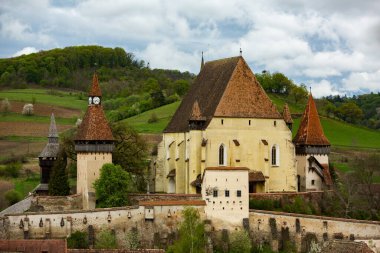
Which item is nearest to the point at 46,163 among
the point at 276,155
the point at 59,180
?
the point at 59,180

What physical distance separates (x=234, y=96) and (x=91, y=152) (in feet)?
38.3

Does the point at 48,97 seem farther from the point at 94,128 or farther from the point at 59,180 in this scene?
the point at 94,128

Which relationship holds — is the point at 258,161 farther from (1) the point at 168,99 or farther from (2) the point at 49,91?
(2) the point at 49,91

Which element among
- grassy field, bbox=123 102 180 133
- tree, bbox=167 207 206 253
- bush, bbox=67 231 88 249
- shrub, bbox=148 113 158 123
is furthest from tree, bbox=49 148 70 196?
shrub, bbox=148 113 158 123

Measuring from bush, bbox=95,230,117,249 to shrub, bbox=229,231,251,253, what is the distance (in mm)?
7473

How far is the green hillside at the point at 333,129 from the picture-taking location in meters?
96.4

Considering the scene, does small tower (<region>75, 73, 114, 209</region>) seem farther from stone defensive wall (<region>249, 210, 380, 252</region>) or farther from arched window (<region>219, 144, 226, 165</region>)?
stone defensive wall (<region>249, 210, 380, 252</region>)

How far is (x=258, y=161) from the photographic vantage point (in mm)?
60000

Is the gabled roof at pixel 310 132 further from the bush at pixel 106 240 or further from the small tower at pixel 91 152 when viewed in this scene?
the bush at pixel 106 240

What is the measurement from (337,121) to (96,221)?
64060 mm

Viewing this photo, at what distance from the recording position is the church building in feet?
194

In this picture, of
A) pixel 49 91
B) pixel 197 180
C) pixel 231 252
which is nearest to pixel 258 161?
pixel 197 180

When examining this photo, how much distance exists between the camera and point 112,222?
51062mm

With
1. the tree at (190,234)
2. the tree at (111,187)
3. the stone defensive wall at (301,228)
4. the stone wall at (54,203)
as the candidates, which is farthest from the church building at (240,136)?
the stone wall at (54,203)
